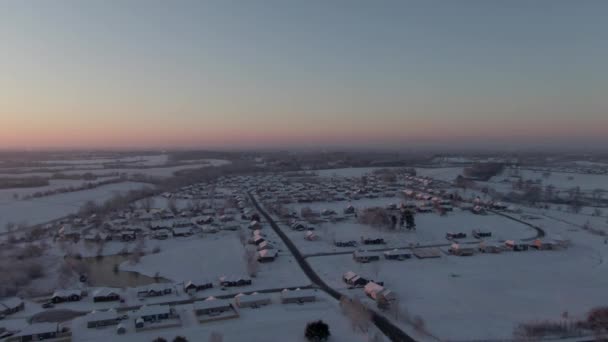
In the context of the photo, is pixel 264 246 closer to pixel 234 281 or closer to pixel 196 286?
pixel 234 281

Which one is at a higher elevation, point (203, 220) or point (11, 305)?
point (203, 220)

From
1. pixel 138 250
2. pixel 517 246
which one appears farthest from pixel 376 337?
pixel 138 250

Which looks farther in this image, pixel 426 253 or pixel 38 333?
pixel 426 253

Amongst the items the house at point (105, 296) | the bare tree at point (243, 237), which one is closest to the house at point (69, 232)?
the bare tree at point (243, 237)

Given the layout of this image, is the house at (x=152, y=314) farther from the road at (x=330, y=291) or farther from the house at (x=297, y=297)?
the road at (x=330, y=291)

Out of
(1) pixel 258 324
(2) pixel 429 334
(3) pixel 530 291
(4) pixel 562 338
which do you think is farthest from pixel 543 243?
(1) pixel 258 324

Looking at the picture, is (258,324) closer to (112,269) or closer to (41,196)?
(112,269)

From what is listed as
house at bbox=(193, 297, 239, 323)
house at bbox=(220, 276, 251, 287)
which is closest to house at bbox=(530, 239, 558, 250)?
house at bbox=(220, 276, 251, 287)
